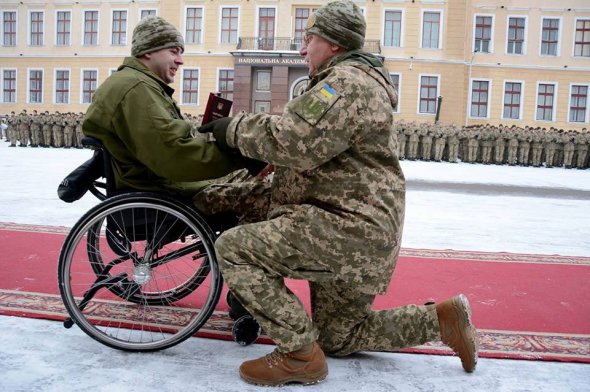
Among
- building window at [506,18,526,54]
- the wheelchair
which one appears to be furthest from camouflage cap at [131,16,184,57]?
building window at [506,18,526,54]

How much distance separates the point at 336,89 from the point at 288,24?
99.7ft

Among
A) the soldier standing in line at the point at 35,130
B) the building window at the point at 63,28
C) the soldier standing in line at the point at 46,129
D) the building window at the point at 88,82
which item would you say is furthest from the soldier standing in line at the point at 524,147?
the building window at the point at 63,28

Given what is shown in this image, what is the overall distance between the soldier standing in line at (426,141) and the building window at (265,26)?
12274mm

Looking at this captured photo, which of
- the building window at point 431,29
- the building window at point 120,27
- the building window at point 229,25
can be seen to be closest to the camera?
the building window at point 431,29

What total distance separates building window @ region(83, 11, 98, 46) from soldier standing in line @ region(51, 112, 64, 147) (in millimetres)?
14194

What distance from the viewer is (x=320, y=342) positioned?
2711 millimetres

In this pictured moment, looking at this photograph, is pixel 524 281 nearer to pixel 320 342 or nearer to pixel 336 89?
pixel 320 342

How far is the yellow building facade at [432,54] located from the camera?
3114 cm

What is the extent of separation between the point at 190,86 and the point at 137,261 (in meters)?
31.6

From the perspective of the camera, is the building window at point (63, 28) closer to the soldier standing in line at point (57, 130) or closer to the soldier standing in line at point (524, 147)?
the soldier standing in line at point (57, 130)

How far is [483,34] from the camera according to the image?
3198 centimetres

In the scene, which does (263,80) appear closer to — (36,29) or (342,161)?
(36,29)

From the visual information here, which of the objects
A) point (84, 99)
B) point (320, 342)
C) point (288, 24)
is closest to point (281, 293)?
point (320, 342)

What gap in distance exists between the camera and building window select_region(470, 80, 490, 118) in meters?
31.9
